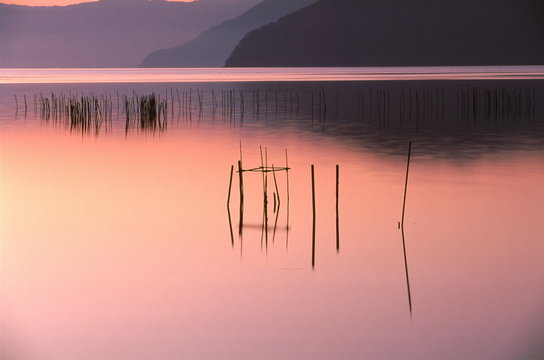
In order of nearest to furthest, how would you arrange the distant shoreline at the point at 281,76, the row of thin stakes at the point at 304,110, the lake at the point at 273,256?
the lake at the point at 273,256 < the row of thin stakes at the point at 304,110 < the distant shoreline at the point at 281,76

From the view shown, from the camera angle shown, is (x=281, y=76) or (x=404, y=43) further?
(x=404, y=43)

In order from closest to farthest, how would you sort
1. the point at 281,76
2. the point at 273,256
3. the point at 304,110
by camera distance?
1. the point at 273,256
2. the point at 304,110
3. the point at 281,76

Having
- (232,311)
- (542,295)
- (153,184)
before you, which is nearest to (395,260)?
(542,295)

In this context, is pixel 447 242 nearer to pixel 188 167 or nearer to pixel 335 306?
pixel 335 306

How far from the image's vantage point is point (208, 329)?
7.66 m

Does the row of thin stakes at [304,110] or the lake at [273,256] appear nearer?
the lake at [273,256]

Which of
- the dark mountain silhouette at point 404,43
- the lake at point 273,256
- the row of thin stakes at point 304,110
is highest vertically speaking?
the dark mountain silhouette at point 404,43

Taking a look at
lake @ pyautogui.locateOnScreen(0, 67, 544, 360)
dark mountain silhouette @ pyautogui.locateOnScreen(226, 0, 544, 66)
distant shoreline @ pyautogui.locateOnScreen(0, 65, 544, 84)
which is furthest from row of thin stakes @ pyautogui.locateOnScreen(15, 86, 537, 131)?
dark mountain silhouette @ pyautogui.locateOnScreen(226, 0, 544, 66)

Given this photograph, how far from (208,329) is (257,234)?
135 inches

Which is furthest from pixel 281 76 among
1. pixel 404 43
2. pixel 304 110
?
pixel 404 43

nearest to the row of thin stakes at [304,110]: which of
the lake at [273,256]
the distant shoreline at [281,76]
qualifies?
the lake at [273,256]

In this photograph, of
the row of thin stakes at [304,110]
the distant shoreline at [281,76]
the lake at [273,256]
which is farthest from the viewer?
the distant shoreline at [281,76]

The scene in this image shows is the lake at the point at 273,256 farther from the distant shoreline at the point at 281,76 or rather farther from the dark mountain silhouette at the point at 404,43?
the dark mountain silhouette at the point at 404,43

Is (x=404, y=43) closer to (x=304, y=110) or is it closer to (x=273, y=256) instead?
(x=304, y=110)
